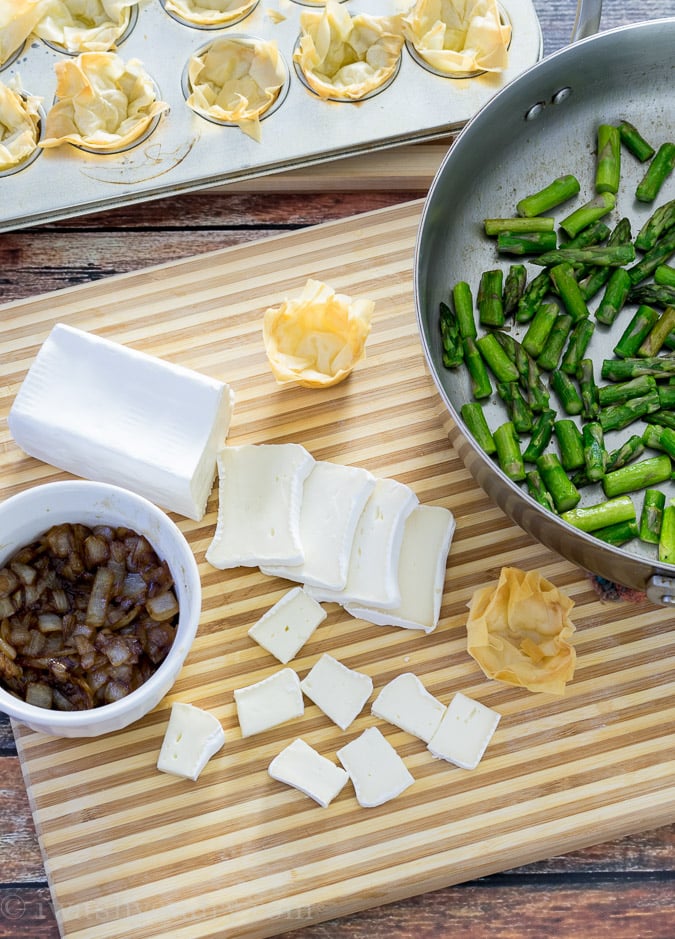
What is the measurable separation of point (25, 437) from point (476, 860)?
1.33 m

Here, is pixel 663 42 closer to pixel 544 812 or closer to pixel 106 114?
pixel 106 114

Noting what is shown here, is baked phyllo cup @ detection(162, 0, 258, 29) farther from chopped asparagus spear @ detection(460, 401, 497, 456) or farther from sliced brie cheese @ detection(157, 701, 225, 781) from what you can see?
sliced brie cheese @ detection(157, 701, 225, 781)

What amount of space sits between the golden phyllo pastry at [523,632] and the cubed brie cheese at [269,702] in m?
0.39

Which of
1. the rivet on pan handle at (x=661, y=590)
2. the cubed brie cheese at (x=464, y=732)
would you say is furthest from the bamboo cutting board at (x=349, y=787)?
the rivet on pan handle at (x=661, y=590)

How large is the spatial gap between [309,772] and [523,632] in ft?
1.79

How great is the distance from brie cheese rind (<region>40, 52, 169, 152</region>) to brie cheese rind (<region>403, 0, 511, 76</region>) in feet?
2.24

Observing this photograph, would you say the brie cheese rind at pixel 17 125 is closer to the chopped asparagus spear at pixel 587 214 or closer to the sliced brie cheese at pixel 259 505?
the sliced brie cheese at pixel 259 505

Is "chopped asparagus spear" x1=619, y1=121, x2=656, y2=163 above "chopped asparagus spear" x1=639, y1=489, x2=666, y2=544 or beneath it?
above

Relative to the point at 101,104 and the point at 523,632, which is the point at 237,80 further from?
the point at 523,632

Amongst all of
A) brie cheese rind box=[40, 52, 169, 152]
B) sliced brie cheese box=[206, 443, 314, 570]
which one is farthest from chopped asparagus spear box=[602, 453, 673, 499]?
brie cheese rind box=[40, 52, 169, 152]

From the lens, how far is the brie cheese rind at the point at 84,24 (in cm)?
260

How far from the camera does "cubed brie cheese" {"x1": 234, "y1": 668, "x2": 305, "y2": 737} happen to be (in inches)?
84.2

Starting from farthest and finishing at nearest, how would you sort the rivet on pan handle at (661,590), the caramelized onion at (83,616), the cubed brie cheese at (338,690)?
the cubed brie cheese at (338,690), the caramelized onion at (83,616), the rivet on pan handle at (661,590)

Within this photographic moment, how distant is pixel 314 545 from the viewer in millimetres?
2209
